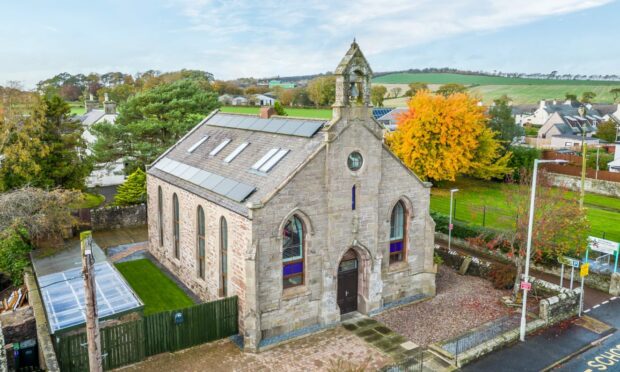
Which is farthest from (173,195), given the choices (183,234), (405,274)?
(405,274)

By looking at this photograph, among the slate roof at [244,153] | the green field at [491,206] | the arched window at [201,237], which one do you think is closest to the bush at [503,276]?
the green field at [491,206]

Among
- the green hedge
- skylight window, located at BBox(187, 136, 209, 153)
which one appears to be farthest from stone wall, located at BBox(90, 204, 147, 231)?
the green hedge

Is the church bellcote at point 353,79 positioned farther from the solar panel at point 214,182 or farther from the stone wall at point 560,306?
the stone wall at point 560,306

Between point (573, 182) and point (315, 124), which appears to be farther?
point (573, 182)

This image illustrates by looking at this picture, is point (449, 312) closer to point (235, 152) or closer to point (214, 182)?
point (214, 182)

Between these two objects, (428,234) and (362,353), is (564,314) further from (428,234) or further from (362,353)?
(362,353)

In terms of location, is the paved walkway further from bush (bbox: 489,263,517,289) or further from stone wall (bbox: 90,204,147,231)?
stone wall (bbox: 90,204,147,231)
